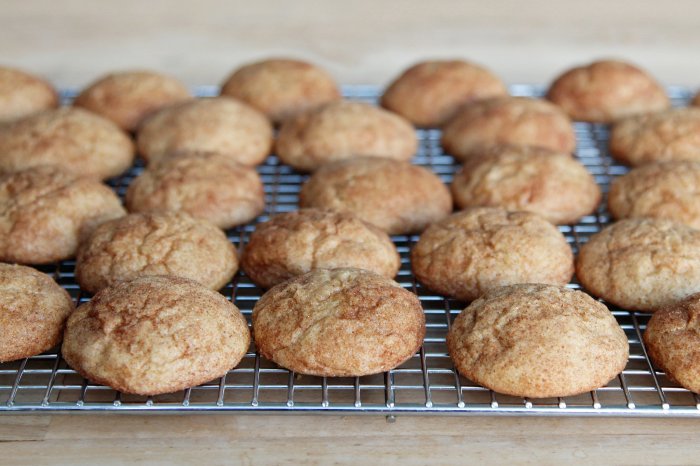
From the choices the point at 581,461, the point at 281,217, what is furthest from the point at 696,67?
the point at 581,461

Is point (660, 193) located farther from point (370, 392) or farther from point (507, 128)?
point (370, 392)

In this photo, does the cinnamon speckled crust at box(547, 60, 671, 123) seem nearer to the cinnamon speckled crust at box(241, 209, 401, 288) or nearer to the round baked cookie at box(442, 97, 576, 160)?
the round baked cookie at box(442, 97, 576, 160)

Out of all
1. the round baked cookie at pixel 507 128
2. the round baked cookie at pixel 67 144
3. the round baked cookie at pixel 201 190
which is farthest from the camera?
the round baked cookie at pixel 507 128

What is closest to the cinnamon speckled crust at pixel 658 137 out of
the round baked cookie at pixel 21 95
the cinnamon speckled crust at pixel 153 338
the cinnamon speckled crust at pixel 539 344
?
the cinnamon speckled crust at pixel 539 344

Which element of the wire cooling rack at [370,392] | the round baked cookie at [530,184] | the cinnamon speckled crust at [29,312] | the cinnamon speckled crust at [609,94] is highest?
the cinnamon speckled crust at [609,94]

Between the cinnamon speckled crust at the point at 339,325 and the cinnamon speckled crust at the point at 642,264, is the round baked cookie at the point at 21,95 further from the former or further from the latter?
the cinnamon speckled crust at the point at 642,264

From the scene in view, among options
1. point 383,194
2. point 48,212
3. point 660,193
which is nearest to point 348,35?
point 383,194
